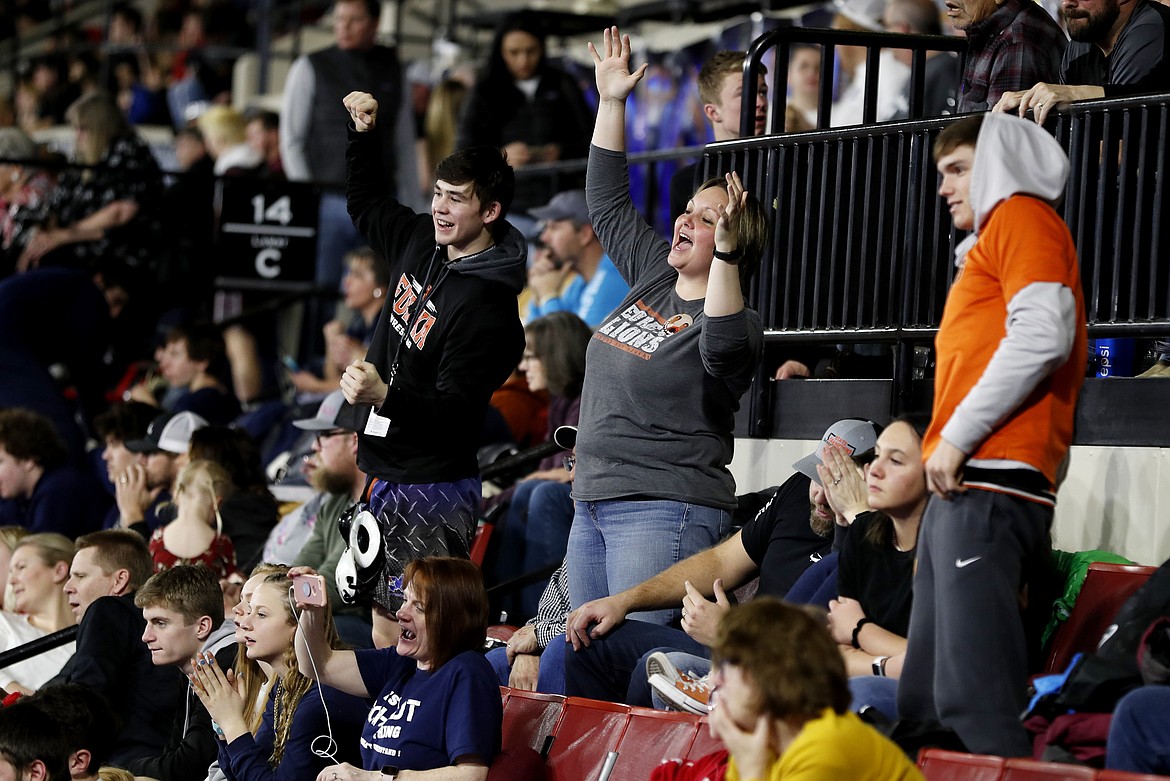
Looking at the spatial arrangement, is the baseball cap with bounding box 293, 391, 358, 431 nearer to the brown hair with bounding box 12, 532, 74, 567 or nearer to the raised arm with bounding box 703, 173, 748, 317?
the brown hair with bounding box 12, 532, 74, 567

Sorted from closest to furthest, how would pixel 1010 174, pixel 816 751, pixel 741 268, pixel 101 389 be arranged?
1. pixel 816 751
2. pixel 1010 174
3. pixel 741 268
4. pixel 101 389

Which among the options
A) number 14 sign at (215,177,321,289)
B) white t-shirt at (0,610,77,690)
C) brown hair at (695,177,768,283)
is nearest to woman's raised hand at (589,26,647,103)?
brown hair at (695,177,768,283)

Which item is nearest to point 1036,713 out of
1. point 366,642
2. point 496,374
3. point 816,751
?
point 816,751

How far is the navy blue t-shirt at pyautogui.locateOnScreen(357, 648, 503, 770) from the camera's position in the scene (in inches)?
192

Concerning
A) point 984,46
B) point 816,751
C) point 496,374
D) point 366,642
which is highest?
point 984,46

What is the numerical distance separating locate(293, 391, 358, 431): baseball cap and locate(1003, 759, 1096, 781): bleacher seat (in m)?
3.98

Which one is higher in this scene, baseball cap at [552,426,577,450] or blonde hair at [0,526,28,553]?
baseball cap at [552,426,577,450]

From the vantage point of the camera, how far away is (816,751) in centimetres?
340

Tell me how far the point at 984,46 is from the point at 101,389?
7.23 m

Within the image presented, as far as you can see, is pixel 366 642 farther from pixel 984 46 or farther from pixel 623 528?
pixel 984 46

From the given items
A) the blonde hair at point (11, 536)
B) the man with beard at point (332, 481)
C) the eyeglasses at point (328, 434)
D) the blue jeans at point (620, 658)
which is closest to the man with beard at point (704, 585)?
the blue jeans at point (620, 658)

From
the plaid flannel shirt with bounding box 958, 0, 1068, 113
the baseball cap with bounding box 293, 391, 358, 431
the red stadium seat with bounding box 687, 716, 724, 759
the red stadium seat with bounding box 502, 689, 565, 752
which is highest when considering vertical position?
the plaid flannel shirt with bounding box 958, 0, 1068, 113

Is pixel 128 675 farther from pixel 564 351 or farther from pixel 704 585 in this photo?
pixel 564 351

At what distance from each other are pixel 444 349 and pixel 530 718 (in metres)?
1.25
